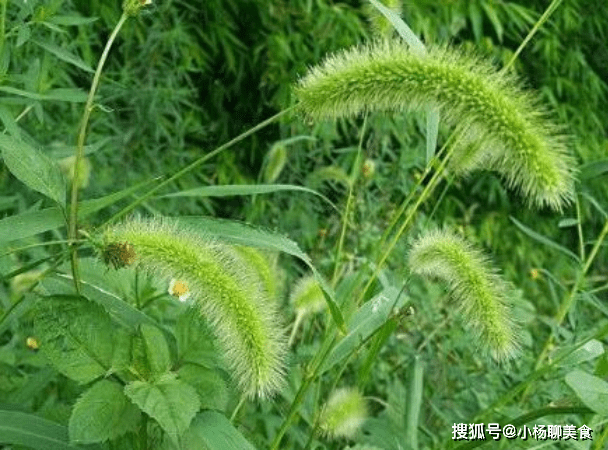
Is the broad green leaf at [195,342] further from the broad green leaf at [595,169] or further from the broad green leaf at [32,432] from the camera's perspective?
the broad green leaf at [595,169]

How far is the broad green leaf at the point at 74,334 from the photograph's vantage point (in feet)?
4.95

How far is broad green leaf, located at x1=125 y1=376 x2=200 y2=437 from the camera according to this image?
1382 mm

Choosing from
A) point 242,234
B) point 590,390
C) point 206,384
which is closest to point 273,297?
point 242,234

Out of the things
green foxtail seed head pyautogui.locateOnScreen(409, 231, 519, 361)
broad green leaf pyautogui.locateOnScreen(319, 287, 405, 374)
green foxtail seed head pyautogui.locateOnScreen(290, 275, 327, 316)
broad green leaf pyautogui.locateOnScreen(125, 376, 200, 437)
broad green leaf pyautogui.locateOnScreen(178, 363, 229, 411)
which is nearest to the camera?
broad green leaf pyautogui.locateOnScreen(125, 376, 200, 437)

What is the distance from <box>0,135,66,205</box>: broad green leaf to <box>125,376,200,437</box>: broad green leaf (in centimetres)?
27

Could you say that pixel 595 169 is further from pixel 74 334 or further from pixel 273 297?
pixel 74 334

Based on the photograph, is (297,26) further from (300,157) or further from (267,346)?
(267,346)

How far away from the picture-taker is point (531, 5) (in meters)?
5.08

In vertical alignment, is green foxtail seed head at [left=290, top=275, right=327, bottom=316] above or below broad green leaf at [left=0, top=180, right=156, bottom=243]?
below

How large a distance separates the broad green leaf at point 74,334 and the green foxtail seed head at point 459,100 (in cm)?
37

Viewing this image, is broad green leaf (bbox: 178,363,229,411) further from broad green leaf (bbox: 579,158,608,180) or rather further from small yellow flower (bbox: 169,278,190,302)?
broad green leaf (bbox: 579,158,608,180)

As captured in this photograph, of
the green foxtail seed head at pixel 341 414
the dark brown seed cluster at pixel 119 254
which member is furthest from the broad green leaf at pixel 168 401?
the green foxtail seed head at pixel 341 414

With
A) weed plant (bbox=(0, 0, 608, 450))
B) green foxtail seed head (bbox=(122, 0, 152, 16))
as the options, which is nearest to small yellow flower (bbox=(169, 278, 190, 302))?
weed plant (bbox=(0, 0, 608, 450))

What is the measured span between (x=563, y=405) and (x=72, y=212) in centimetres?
69
